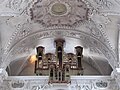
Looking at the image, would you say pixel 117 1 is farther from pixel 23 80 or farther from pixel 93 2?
pixel 23 80

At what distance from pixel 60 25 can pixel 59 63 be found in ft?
4.79

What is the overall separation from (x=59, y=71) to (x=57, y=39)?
1420 millimetres

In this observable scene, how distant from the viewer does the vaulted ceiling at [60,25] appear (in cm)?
1083

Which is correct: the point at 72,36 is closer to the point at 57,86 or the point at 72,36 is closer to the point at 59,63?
the point at 59,63

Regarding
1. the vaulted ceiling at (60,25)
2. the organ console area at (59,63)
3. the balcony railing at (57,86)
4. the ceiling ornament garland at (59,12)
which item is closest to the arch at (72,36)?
the vaulted ceiling at (60,25)

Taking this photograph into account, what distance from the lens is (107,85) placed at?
1283cm

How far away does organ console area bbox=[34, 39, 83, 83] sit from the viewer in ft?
41.4

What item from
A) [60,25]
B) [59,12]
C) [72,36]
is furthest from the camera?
[72,36]

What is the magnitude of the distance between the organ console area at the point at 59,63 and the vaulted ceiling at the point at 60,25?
0.37m

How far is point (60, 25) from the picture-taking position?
12672 millimetres

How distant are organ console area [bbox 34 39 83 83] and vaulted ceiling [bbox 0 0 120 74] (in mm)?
373

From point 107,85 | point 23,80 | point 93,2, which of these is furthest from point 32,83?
point 93,2

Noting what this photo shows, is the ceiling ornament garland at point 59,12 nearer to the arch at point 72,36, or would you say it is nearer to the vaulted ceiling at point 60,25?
the vaulted ceiling at point 60,25

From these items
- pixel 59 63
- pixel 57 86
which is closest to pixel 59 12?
pixel 59 63
